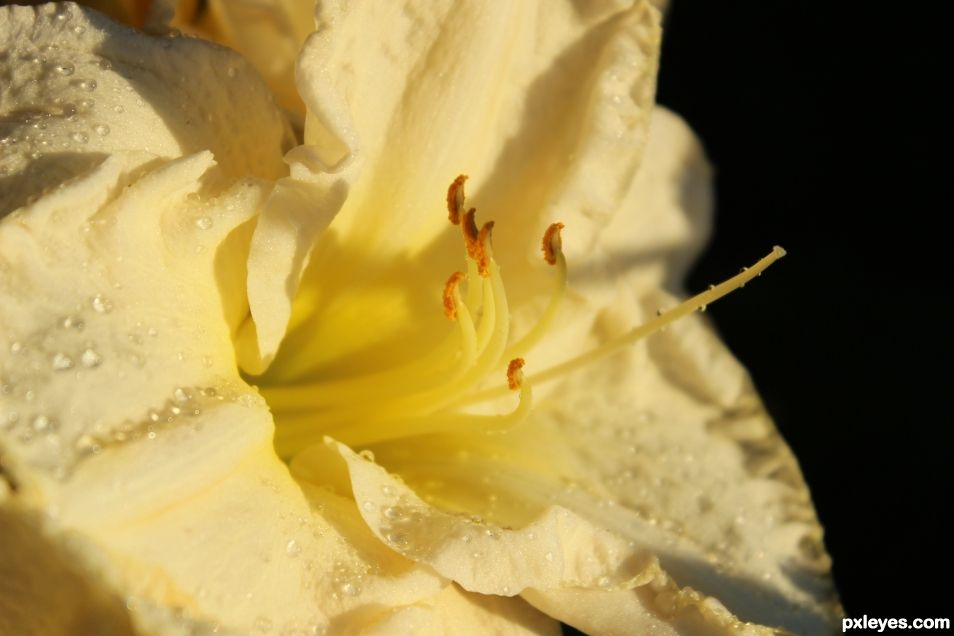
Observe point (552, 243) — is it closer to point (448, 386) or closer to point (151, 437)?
point (448, 386)

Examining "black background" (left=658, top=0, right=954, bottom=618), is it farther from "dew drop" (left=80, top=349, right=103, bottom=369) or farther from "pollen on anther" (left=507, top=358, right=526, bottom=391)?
"dew drop" (left=80, top=349, right=103, bottom=369)

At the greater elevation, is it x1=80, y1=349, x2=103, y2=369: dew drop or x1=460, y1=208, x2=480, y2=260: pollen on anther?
x1=460, y1=208, x2=480, y2=260: pollen on anther

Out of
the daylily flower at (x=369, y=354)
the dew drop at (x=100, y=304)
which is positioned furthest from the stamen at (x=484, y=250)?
the dew drop at (x=100, y=304)

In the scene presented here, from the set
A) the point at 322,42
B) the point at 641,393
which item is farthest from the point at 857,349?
the point at 322,42

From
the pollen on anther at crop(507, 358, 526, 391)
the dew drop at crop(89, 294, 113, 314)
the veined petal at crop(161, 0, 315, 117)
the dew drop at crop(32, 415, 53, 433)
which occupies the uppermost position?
the veined petal at crop(161, 0, 315, 117)

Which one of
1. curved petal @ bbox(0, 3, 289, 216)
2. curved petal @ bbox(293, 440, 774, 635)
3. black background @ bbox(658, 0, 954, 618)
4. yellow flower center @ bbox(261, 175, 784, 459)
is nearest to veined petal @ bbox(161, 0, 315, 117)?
curved petal @ bbox(0, 3, 289, 216)

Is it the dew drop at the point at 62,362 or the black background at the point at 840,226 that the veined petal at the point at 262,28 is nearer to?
the dew drop at the point at 62,362

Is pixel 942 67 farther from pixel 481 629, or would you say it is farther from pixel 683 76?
pixel 481 629
